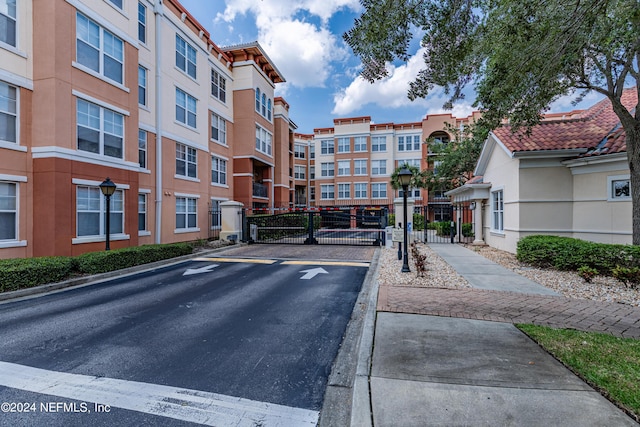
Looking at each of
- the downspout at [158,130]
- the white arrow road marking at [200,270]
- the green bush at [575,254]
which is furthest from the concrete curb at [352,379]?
the downspout at [158,130]

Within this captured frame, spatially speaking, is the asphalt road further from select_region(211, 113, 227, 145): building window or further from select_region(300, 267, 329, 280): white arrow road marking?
select_region(211, 113, 227, 145): building window

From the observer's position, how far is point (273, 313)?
6102 millimetres

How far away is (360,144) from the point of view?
41500mm

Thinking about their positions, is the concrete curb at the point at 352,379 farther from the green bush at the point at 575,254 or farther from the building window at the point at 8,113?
the building window at the point at 8,113

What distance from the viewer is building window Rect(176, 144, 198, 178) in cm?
1766

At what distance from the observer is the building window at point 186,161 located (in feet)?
57.9

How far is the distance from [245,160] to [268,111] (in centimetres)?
587

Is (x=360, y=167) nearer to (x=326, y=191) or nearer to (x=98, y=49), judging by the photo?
(x=326, y=191)

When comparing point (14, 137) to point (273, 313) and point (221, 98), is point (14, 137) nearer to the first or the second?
point (273, 313)

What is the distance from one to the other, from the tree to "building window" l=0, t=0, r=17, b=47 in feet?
40.1

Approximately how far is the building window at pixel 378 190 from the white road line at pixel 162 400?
3866cm

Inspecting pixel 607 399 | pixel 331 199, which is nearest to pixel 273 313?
pixel 607 399

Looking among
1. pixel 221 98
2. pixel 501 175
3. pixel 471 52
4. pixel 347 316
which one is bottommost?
pixel 347 316

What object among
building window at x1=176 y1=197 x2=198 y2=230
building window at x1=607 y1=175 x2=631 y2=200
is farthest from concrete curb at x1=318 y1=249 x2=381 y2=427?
building window at x1=176 y1=197 x2=198 y2=230
